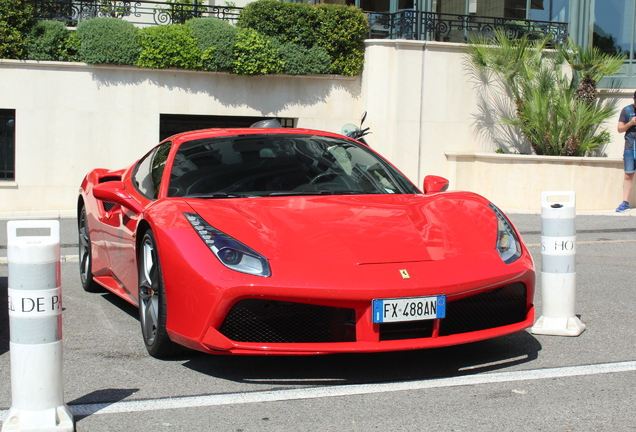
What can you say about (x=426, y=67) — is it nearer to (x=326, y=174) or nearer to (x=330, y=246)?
(x=326, y=174)

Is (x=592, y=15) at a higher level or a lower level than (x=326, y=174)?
A: higher

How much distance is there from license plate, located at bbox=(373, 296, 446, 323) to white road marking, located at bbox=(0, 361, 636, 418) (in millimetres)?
355

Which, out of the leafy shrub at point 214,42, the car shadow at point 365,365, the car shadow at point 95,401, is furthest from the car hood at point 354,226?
the leafy shrub at point 214,42

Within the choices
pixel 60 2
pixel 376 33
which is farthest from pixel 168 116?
pixel 376 33

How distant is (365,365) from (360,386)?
418 mm

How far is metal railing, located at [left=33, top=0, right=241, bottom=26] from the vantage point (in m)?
15.2

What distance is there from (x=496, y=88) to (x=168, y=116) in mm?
6504

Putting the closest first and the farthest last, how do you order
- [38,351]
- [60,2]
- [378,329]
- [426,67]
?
1. [38,351]
2. [378,329]
3. [60,2]
4. [426,67]

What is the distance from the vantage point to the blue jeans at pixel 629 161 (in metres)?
14.1

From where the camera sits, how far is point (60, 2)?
15.2 meters

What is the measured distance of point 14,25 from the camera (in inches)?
572

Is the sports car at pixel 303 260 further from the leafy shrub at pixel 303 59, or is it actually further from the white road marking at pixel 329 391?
the leafy shrub at pixel 303 59

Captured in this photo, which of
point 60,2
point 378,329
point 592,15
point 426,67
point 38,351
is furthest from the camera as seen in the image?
point 592,15

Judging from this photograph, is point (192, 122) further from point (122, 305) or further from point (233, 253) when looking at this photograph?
point (233, 253)
